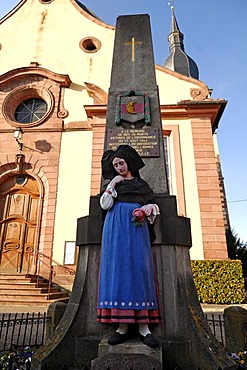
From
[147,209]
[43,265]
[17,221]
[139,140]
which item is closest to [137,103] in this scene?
[139,140]

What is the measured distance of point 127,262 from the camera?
264cm

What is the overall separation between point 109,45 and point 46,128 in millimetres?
5800

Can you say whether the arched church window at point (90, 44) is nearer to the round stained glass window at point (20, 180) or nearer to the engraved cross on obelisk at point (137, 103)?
the round stained glass window at point (20, 180)

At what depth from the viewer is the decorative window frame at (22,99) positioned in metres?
12.5

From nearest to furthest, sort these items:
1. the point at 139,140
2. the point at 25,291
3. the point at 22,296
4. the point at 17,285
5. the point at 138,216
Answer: the point at 138,216 < the point at 139,140 < the point at 22,296 < the point at 25,291 < the point at 17,285

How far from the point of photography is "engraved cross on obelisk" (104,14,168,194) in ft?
13.2

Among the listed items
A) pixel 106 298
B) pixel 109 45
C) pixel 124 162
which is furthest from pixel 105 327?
pixel 109 45

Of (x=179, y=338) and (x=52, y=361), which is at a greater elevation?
(x=179, y=338)

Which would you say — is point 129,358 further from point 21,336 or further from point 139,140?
point 21,336

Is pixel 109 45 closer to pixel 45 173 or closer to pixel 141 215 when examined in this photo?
pixel 45 173

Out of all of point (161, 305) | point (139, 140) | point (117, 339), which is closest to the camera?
point (117, 339)

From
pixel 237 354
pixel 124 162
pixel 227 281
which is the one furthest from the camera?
pixel 227 281

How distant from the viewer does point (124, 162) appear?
3.14 meters

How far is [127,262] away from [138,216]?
1.50ft
